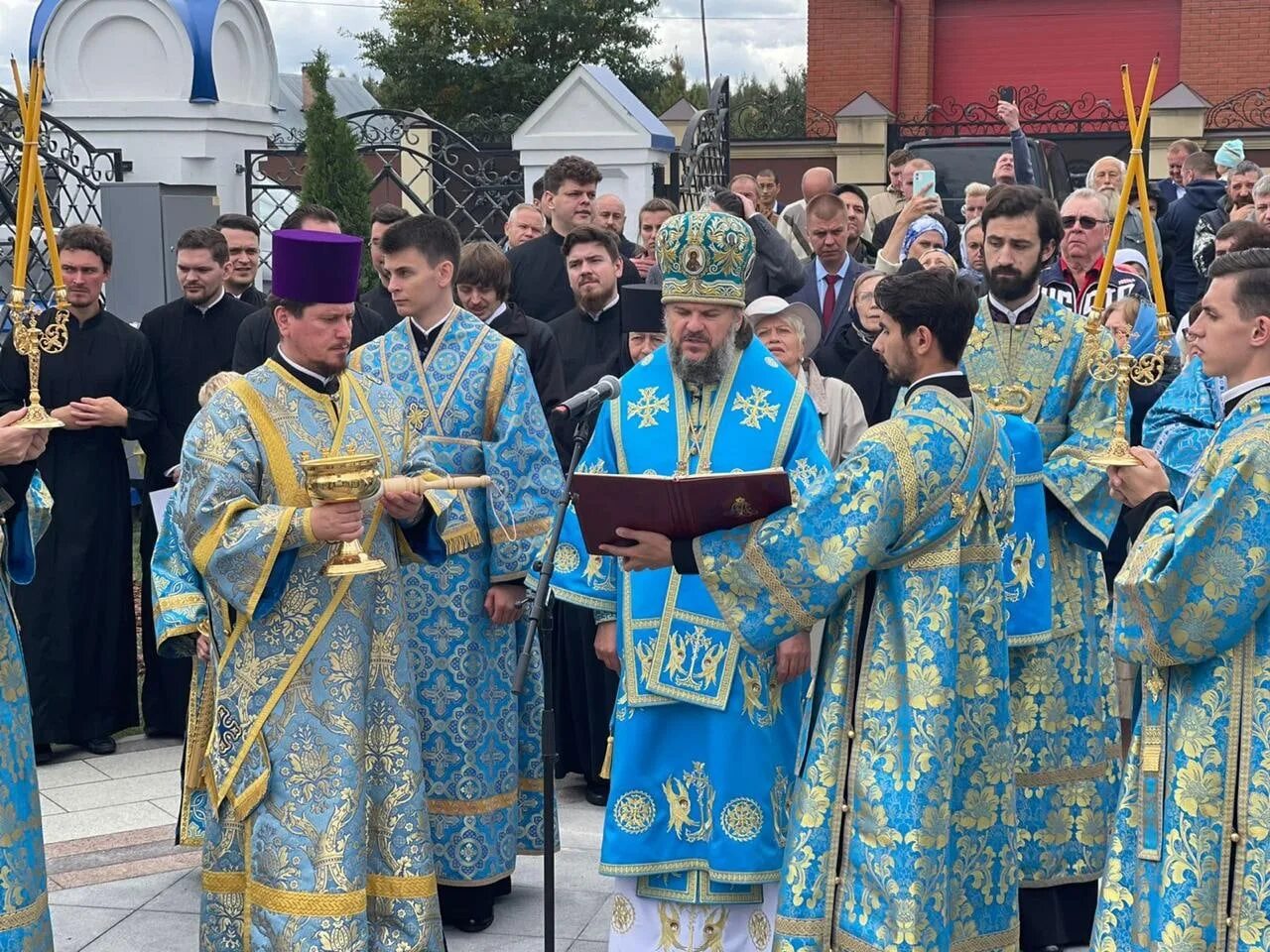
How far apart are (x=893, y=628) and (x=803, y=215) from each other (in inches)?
297

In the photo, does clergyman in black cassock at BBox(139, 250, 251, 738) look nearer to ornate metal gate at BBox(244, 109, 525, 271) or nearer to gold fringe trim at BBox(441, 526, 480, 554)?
gold fringe trim at BBox(441, 526, 480, 554)

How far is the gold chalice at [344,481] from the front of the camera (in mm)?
4438

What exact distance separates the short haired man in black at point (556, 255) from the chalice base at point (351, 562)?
4057 millimetres

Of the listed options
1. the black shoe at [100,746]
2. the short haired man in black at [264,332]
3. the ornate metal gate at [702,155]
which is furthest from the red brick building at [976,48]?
the black shoe at [100,746]

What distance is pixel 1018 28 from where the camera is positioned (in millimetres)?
28641

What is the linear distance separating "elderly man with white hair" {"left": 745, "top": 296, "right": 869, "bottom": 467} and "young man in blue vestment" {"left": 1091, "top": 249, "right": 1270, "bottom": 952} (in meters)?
2.24

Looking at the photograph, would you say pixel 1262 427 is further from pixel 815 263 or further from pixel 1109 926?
pixel 815 263

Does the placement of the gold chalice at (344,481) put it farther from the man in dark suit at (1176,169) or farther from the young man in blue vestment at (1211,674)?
the man in dark suit at (1176,169)

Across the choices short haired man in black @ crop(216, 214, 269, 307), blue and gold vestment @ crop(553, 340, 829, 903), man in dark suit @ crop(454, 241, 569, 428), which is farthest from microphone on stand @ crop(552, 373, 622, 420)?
short haired man in black @ crop(216, 214, 269, 307)

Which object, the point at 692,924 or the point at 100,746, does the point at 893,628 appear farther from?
the point at 100,746

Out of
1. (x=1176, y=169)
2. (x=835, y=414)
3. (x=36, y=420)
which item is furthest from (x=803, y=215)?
(x=36, y=420)

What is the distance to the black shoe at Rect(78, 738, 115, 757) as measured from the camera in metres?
7.88

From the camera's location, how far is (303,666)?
4.73 m

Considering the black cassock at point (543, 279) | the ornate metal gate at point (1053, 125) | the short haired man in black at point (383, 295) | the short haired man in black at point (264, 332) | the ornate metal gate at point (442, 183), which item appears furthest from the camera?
the ornate metal gate at point (1053, 125)
